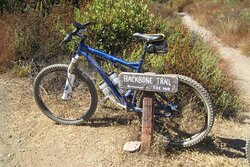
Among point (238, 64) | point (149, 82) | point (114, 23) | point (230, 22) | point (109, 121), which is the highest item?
point (149, 82)

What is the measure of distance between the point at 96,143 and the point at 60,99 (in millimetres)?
1107

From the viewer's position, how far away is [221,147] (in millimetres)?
3990

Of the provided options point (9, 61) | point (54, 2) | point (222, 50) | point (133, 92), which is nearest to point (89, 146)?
point (133, 92)

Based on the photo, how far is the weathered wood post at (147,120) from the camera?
3.51m

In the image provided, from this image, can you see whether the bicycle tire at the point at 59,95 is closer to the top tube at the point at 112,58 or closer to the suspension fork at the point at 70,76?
the suspension fork at the point at 70,76

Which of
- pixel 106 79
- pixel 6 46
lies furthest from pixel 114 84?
pixel 6 46

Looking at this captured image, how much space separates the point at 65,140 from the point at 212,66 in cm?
230

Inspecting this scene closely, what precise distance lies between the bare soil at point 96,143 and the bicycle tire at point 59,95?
0.42 ft

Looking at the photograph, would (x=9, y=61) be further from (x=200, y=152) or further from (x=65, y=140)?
(x=200, y=152)

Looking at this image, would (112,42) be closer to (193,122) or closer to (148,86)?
(193,122)

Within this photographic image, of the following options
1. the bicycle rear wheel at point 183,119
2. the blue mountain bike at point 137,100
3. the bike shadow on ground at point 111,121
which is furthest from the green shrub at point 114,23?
the bicycle rear wheel at point 183,119

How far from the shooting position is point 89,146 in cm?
390

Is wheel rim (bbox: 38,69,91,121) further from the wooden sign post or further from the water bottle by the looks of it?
the wooden sign post

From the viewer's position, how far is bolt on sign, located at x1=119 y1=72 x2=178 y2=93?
3.35 metres
